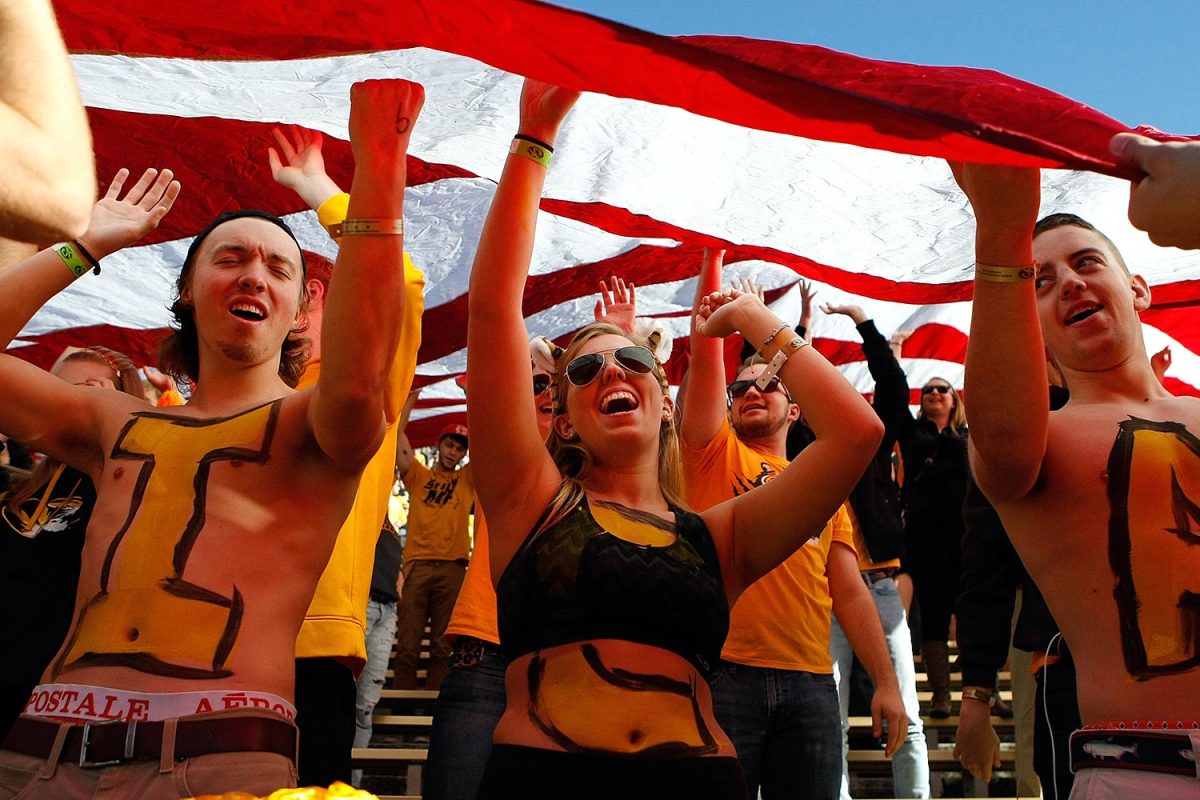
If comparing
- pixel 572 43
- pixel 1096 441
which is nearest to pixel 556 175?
pixel 572 43

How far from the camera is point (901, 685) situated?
4559 millimetres

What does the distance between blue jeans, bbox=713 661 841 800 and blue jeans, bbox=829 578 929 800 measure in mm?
804

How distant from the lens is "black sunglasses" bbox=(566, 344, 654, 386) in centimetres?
251

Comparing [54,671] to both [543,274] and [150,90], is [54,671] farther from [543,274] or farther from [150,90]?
[543,274]

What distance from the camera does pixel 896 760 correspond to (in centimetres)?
443

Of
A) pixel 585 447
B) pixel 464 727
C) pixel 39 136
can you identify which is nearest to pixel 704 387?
pixel 585 447

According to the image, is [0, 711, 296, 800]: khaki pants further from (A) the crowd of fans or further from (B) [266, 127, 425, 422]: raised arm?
(B) [266, 127, 425, 422]: raised arm

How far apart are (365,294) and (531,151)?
51 cm

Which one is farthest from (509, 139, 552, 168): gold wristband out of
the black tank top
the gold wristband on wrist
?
the black tank top

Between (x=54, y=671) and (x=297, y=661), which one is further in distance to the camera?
(x=297, y=661)

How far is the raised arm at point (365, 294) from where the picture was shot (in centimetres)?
212


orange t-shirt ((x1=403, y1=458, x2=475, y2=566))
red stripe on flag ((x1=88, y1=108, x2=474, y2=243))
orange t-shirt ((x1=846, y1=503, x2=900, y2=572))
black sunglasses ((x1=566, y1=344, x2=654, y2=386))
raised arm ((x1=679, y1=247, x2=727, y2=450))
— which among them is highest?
red stripe on flag ((x1=88, y1=108, x2=474, y2=243))

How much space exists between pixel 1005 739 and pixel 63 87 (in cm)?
597

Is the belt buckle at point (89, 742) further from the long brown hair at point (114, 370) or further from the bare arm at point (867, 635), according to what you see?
the bare arm at point (867, 635)
